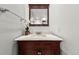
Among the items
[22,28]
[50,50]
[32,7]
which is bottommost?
[50,50]

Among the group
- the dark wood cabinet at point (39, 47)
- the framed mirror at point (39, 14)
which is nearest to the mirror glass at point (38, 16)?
the framed mirror at point (39, 14)

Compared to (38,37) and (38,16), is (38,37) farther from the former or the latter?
(38,16)

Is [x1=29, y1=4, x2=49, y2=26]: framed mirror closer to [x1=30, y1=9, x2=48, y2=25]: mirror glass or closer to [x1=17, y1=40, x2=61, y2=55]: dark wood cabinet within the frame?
[x1=30, y1=9, x2=48, y2=25]: mirror glass

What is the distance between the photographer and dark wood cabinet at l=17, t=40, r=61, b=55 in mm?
724

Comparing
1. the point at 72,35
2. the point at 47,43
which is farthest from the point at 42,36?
the point at 72,35

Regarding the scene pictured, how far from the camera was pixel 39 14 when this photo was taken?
735mm

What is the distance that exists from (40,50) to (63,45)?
14 centimetres

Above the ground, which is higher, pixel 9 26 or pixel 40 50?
pixel 9 26

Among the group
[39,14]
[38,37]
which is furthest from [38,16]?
[38,37]

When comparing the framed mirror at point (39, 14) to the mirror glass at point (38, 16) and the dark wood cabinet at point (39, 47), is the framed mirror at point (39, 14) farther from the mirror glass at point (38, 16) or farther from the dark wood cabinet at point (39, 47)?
the dark wood cabinet at point (39, 47)

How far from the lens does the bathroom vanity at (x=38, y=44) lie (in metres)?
0.70

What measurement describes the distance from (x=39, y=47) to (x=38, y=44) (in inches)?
1.3

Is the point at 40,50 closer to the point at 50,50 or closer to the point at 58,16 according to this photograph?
the point at 50,50

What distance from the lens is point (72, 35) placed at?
694mm
